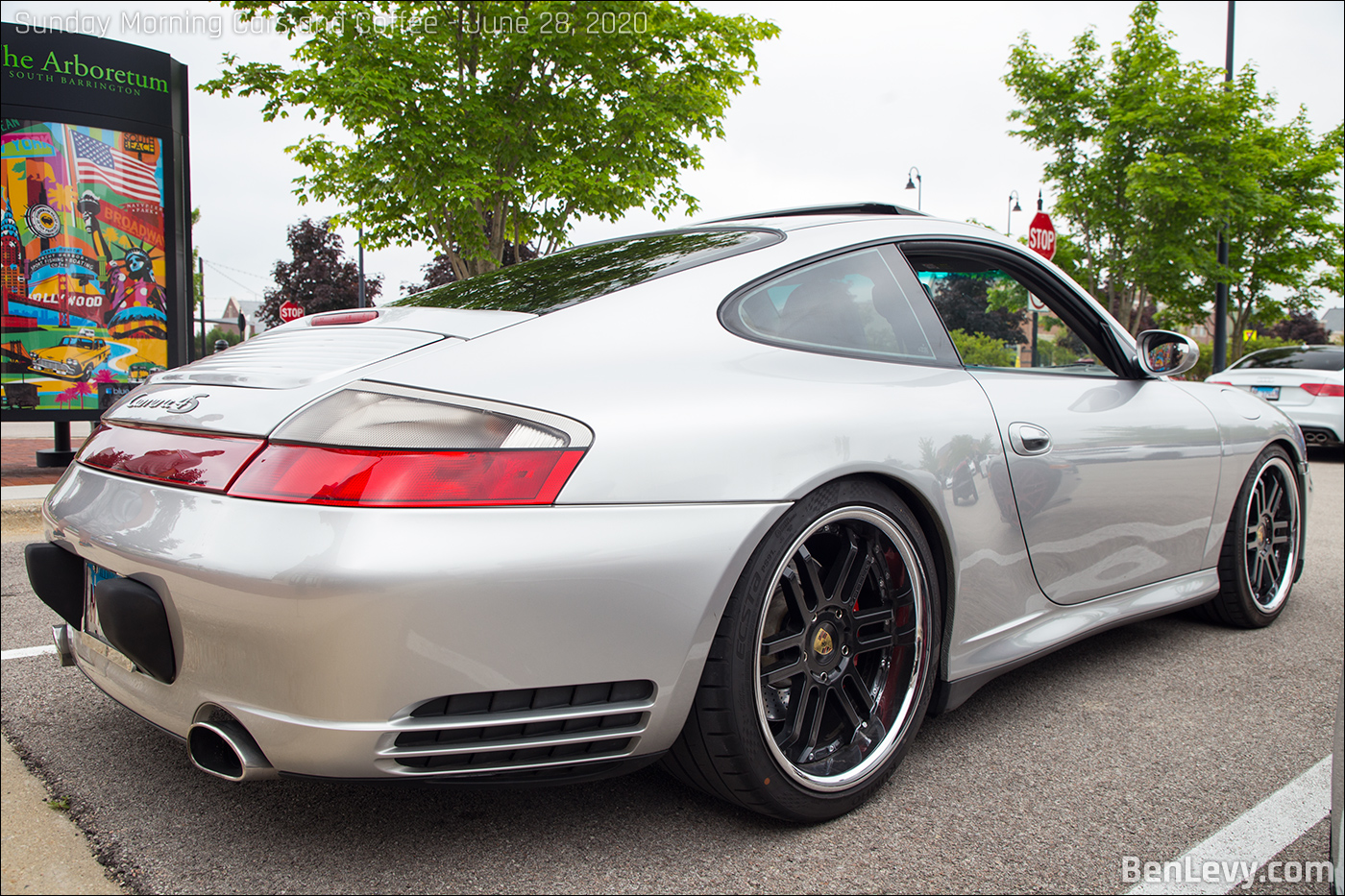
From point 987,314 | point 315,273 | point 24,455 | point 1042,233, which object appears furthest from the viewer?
point 315,273

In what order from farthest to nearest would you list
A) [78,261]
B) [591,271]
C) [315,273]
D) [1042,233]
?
[315,273]
[1042,233]
[78,261]
[591,271]

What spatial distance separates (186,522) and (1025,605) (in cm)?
202

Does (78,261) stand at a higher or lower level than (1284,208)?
lower

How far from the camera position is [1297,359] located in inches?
485

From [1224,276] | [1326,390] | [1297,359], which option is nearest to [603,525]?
[1326,390]

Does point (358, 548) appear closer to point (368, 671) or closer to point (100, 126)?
point (368, 671)

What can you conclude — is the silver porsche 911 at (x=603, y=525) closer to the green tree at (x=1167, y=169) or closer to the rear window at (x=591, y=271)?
the rear window at (x=591, y=271)

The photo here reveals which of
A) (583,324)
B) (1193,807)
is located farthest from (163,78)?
(1193,807)

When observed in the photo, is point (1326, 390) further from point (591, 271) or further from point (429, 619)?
point (429, 619)

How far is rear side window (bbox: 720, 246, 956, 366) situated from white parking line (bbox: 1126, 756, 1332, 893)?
124 cm

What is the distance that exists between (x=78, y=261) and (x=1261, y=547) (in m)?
9.00

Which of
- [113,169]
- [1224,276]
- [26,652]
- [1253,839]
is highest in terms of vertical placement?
[1224,276]

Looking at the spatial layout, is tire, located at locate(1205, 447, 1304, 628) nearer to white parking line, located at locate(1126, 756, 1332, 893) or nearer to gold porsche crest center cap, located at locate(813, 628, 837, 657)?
white parking line, located at locate(1126, 756, 1332, 893)

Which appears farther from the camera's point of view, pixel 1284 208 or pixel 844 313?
pixel 1284 208
